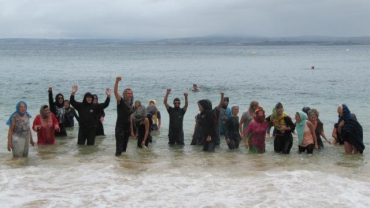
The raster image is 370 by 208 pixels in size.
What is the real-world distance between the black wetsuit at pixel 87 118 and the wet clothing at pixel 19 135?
1.61m

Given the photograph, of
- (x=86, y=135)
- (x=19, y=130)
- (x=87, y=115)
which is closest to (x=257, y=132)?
(x=87, y=115)

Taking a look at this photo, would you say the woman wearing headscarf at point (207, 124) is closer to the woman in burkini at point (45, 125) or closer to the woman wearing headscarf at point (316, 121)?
the woman wearing headscarf at point (316, 121)

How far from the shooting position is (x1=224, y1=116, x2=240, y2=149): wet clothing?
Result: 38.2ft


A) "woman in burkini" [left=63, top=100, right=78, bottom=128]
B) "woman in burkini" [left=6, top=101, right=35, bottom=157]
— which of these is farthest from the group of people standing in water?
"woman in burkini" [left=63, top=100, right=78, bottom=128]

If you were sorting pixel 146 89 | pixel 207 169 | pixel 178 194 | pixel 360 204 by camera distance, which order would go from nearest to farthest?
1. pixel 360 204
2. pixel 178 194
3. pixel 207 169
4. pixel 146 89

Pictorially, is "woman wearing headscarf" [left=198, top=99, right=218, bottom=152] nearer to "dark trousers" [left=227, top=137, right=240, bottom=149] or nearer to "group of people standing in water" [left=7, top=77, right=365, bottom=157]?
"group of people standing in water" [left=7, top=77, right=365, bottom=157]

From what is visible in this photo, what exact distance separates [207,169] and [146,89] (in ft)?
75.8

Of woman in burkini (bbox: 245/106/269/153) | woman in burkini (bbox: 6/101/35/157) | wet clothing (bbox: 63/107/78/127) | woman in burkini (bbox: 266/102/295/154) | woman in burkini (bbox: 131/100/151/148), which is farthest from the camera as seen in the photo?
wet clothing (bbox: 63/107/78/127)

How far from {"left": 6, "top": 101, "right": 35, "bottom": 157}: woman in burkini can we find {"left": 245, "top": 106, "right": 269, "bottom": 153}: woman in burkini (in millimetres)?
5136

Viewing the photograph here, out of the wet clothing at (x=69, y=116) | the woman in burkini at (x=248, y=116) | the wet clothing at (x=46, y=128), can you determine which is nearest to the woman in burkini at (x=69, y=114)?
Result: the wet clothing at (x=69, y=116)

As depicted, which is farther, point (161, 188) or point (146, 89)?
point (146, 89)

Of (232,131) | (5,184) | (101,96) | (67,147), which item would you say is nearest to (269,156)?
(232,131)

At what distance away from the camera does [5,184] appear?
8125mm

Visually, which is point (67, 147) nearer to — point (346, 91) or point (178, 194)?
point (178, 194)
